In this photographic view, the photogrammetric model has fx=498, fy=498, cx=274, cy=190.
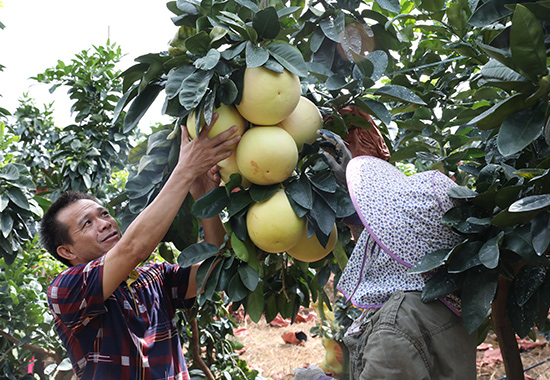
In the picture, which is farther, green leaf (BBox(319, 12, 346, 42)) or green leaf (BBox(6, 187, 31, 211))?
green leaf (BBox(6, 187, 31, 211))

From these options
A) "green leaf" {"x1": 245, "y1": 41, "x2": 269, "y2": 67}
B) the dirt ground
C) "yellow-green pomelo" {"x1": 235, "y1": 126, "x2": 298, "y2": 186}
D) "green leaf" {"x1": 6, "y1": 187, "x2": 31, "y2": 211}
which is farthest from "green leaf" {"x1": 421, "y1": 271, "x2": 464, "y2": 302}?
the dirt ground

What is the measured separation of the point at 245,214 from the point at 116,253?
43 centimetres

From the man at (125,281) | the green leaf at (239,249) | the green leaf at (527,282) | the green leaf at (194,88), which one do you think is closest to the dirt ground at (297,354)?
the man at (125,281)

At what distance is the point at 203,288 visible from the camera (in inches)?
55.6

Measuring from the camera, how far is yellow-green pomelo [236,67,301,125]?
1.18 metres

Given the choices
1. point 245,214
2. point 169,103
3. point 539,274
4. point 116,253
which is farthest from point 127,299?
point 539,274

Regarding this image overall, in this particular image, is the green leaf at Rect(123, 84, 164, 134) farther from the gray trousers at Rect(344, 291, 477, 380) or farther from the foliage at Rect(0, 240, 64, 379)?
the foliage at Rect(0, 240, 64, 379)

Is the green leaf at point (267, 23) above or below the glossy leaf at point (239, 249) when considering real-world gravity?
above

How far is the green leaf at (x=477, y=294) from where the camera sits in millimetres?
1123

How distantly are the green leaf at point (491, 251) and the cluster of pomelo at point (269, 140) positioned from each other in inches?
17.5

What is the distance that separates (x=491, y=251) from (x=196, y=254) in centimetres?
74

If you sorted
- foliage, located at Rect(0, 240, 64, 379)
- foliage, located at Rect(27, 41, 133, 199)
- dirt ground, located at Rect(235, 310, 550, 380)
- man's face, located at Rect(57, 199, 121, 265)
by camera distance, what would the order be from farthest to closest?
dirt ground, located at Rect(235, 310, 550, 380), foliage, located at Rect(27, 41, 133, 199), foliage, located at Rect(0, 240, 64, 379), man's face, located at Rect(57, 199, 121, 265)

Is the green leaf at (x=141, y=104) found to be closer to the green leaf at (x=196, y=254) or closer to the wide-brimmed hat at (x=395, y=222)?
the green leaf at (x=196, y=254)

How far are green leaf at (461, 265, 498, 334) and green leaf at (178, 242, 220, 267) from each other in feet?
2.10
